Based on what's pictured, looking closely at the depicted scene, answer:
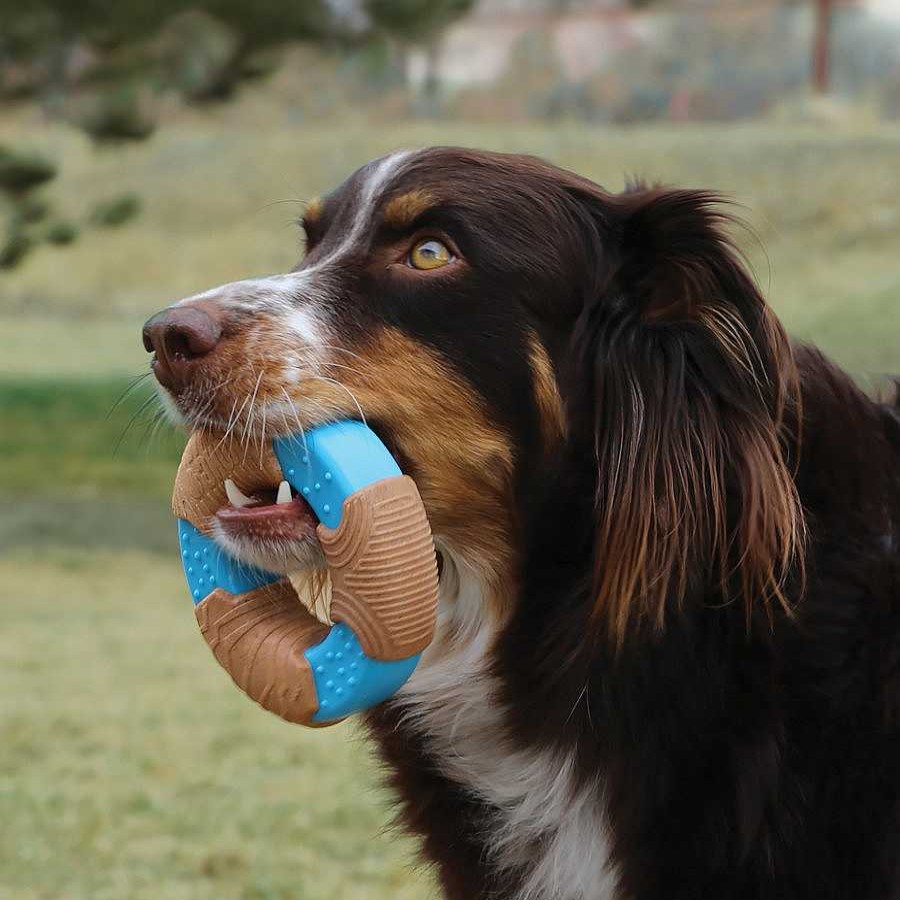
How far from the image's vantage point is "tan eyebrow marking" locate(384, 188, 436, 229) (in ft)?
8.84

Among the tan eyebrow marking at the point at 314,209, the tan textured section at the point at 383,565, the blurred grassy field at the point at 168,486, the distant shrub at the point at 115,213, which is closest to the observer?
the tan textured section at the point at 383,565

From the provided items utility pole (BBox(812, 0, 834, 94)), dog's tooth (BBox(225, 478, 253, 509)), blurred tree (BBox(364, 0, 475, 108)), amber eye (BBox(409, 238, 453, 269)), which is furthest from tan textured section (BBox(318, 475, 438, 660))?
utility pole (BBox(812, 0, 834, 94))

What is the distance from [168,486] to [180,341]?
10.7m

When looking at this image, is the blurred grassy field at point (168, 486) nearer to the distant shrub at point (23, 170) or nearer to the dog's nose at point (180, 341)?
the dog's nose at point (180, 341)

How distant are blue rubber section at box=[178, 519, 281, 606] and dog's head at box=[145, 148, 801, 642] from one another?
0.07m

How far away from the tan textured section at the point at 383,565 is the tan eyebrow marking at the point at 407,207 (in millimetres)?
527

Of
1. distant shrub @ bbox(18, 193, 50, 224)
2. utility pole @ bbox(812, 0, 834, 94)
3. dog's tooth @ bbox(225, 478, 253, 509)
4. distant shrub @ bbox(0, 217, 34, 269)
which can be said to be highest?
dog's tooth @ bbox(225, 478, 253, 509)

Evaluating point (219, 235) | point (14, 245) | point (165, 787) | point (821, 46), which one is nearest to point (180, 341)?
point (165, 787)

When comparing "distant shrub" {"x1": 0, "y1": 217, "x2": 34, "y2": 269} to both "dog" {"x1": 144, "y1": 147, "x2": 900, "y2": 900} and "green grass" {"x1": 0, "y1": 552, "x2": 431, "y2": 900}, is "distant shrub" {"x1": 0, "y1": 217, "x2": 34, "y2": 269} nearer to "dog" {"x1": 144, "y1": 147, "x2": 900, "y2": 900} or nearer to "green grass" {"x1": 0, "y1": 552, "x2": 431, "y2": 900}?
"green grass" {"x1": 0, "y1": 552, "x2": 431, "y2": 900}

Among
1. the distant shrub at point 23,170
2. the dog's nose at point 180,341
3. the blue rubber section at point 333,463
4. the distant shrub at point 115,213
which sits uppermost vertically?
the dog's nose at point 180,341

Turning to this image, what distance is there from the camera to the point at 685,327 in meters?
2.65

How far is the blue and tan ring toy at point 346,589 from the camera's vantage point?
2.48 m

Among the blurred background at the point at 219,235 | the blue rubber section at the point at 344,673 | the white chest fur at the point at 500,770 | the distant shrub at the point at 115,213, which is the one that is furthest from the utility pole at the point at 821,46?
the blue rubber section at the point at 344,673

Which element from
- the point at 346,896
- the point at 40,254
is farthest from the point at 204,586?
the point at 40,254
